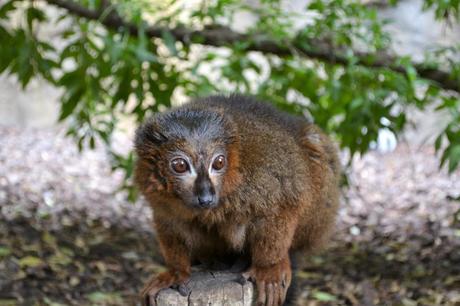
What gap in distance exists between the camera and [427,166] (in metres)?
9.36

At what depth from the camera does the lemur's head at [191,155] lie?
312 cm

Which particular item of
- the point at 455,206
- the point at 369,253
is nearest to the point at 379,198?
the point at 455,206

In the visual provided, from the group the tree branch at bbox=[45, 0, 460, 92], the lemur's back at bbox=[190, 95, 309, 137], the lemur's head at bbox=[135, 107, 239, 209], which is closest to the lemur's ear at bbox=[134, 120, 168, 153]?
the lemur's head at bbox=[135, 107, 239, 209]

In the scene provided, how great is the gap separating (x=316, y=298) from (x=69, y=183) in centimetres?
419

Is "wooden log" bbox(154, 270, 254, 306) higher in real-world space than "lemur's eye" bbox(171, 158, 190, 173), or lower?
lower

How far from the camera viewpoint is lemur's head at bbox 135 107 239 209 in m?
3.12

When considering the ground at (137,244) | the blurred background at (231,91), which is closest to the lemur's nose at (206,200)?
the blurred background at (231,91)

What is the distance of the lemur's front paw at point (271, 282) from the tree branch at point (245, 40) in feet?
7.57

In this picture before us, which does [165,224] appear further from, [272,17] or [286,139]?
[272,17]

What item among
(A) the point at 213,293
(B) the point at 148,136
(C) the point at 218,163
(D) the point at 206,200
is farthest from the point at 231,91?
(A) the point at 213,293

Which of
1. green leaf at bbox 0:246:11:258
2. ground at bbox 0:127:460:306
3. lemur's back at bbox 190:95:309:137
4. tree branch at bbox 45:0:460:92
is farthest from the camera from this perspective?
green leaf at bbox 0:246:11:258

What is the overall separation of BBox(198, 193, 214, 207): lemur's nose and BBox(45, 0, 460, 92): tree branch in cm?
243

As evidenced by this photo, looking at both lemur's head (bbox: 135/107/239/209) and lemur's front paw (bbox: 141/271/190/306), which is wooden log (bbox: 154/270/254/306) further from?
lemur's head (bbox: 135/107/239/209)

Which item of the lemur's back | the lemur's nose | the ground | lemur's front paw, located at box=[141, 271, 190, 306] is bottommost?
the ground
